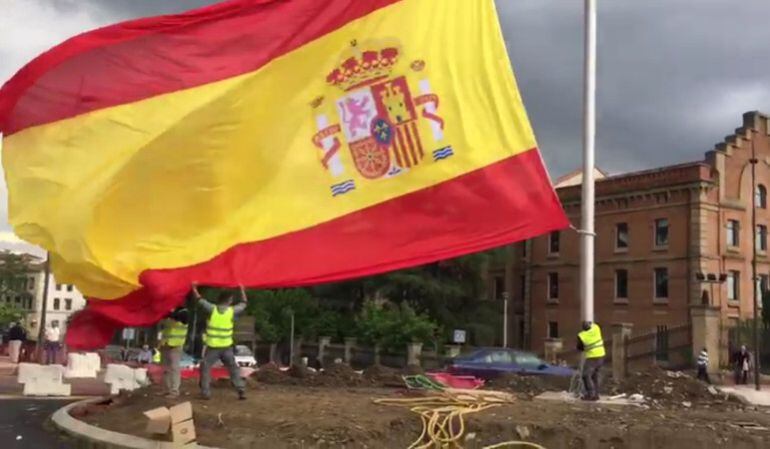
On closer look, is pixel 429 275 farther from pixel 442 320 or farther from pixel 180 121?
pixel 180 121

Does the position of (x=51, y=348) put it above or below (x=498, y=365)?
below

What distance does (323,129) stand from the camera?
11.0 metres

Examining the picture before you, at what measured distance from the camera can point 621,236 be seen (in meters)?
51.7

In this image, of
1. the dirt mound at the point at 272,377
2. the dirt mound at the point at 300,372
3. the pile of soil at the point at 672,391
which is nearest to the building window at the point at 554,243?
the dirt mound at the point at 300,372

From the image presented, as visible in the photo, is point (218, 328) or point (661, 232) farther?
point (661, 232)

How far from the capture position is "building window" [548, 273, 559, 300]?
184 ft

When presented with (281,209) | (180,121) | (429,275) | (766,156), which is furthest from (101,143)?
(766,156)

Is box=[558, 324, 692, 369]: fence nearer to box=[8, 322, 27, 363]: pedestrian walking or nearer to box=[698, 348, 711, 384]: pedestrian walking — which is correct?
box=[698, 348, 711, 384]: pedestrian walking

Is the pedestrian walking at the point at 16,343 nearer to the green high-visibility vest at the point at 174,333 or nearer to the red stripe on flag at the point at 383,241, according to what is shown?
the green high-visibility vest at the point at 174,333

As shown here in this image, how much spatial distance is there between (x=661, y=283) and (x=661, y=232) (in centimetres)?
287

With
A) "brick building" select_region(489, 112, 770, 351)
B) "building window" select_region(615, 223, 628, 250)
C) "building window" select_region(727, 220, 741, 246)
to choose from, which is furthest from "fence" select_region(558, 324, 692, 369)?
"building window" select_region(615, 223, 628, 250)

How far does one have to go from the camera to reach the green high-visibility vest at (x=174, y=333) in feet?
43.2

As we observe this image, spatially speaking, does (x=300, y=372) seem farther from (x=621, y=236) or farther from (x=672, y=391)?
(x=621, y=236)

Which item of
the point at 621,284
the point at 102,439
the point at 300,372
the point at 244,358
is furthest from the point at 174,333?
the point at 621,284
